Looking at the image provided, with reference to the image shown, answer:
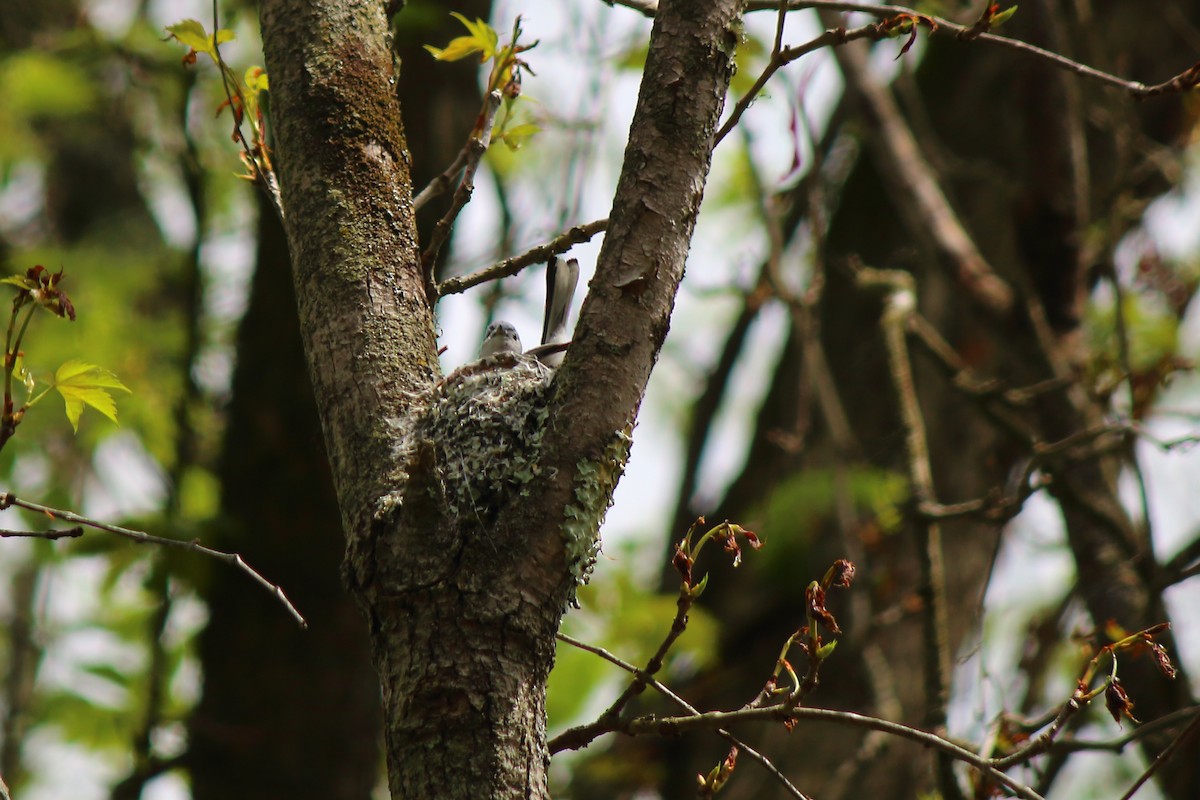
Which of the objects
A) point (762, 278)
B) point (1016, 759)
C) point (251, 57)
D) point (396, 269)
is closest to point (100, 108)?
point (251, 57)

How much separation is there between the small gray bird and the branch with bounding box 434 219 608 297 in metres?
1.86

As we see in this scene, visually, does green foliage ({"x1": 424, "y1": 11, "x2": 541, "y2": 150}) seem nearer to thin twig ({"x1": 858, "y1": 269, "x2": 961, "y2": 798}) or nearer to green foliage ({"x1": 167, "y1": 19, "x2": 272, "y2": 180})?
green foliage ({"x1": 167, "y1": 19, "x2": 272, "y2": 180})

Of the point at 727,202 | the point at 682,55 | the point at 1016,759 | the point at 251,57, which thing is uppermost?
the point at 251,57

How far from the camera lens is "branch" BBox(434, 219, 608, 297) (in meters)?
2.24

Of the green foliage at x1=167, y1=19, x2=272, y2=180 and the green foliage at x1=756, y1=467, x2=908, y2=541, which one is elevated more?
the green foliage at x1=756, y1=467, x2=908, y2=541

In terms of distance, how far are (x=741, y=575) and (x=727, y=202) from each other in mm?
3037

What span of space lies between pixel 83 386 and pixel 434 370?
2.07 feet

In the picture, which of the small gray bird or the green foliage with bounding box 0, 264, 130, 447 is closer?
the green foliage with bounding box 0, 264, 130, 447

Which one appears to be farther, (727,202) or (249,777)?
(727,202)

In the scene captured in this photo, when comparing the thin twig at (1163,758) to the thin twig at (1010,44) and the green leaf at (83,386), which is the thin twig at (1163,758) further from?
the green leaf at (83,386)

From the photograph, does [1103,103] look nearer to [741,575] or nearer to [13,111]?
[741,575]

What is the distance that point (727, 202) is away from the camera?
8.66 metres

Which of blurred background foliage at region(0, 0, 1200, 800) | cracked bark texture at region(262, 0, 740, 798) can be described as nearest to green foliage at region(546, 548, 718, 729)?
blurred background foliage at region(0, 0, 1200, 800)

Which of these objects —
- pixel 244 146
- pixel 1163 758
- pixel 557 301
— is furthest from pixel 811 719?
pixel 557 301
